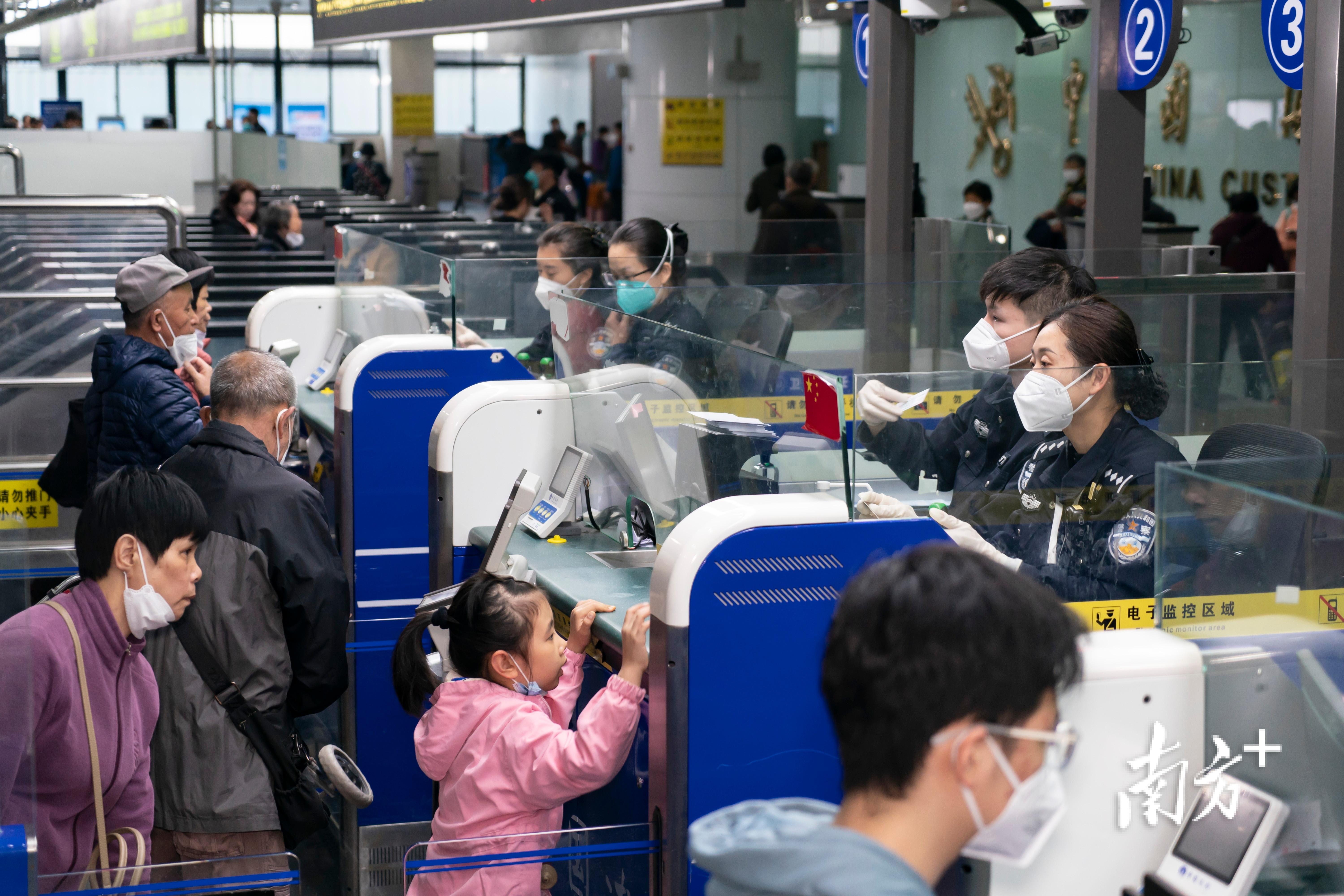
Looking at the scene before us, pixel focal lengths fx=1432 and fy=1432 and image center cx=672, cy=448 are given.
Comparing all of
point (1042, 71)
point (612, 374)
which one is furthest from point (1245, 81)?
point (612, 374)

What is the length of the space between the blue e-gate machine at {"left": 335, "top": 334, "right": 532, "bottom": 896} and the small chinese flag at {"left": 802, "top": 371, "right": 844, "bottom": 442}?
1881mm

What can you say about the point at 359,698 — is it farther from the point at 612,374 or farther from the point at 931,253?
the point at 931,253

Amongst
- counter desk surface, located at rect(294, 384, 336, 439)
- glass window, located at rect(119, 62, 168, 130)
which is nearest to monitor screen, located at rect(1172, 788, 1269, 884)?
counter desk surface, located at rect(294, 384, 336, 439)

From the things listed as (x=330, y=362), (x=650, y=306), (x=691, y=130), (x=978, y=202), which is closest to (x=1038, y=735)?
(x=650, y=306)

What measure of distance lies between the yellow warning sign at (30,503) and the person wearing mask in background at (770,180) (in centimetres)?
798

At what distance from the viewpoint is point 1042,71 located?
43.5 ft

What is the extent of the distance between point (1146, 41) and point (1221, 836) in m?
4.29

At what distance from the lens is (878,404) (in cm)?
251

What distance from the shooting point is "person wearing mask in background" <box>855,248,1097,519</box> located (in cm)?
252

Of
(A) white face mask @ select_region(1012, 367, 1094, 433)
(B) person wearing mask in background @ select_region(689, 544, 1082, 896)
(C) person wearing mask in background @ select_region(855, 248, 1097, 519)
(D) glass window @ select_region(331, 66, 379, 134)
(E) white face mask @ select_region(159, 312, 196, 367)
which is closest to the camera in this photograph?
(B) person wearing mask in background @ select_region(689, 544, 1082, 896)

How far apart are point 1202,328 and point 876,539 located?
106 inches

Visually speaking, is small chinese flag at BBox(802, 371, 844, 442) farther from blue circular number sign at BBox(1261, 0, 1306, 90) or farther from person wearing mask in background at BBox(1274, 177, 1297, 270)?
person wearing mask in background at BBox(1274, 177, 1297, 270)

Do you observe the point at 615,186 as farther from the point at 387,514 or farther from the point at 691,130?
the point at 387,514

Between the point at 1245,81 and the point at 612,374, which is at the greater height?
the point at 1245,81
